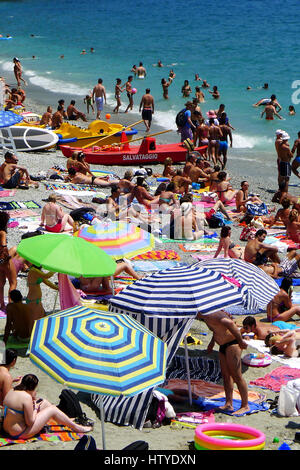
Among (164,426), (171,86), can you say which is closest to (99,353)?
(164,426)

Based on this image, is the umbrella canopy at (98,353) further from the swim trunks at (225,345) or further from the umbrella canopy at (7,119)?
the umbrella canopy at (7,119)

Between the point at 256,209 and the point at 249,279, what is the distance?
22.1 ft

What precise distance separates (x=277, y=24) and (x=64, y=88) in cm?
3337

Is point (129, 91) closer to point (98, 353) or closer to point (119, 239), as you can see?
point (119, 239)

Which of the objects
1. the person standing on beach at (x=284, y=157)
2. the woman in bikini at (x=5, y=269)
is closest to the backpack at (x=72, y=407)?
the woman in bikini at (x=5, y=269)

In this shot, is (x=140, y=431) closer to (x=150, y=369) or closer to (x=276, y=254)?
(x=150, y=369)

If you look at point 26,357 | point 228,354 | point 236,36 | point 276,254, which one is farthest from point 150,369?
point 236,36

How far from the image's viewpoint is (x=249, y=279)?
868 cm

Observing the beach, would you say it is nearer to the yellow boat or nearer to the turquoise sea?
the turquoise sea

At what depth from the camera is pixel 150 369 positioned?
19.9ft

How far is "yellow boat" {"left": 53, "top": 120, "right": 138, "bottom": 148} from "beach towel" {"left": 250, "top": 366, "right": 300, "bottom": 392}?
12042 mm

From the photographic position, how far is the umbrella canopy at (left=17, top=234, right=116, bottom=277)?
7.92 metres

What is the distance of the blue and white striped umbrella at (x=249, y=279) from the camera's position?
840 cm

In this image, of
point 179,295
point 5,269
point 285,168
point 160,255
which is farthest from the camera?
point 285,168
